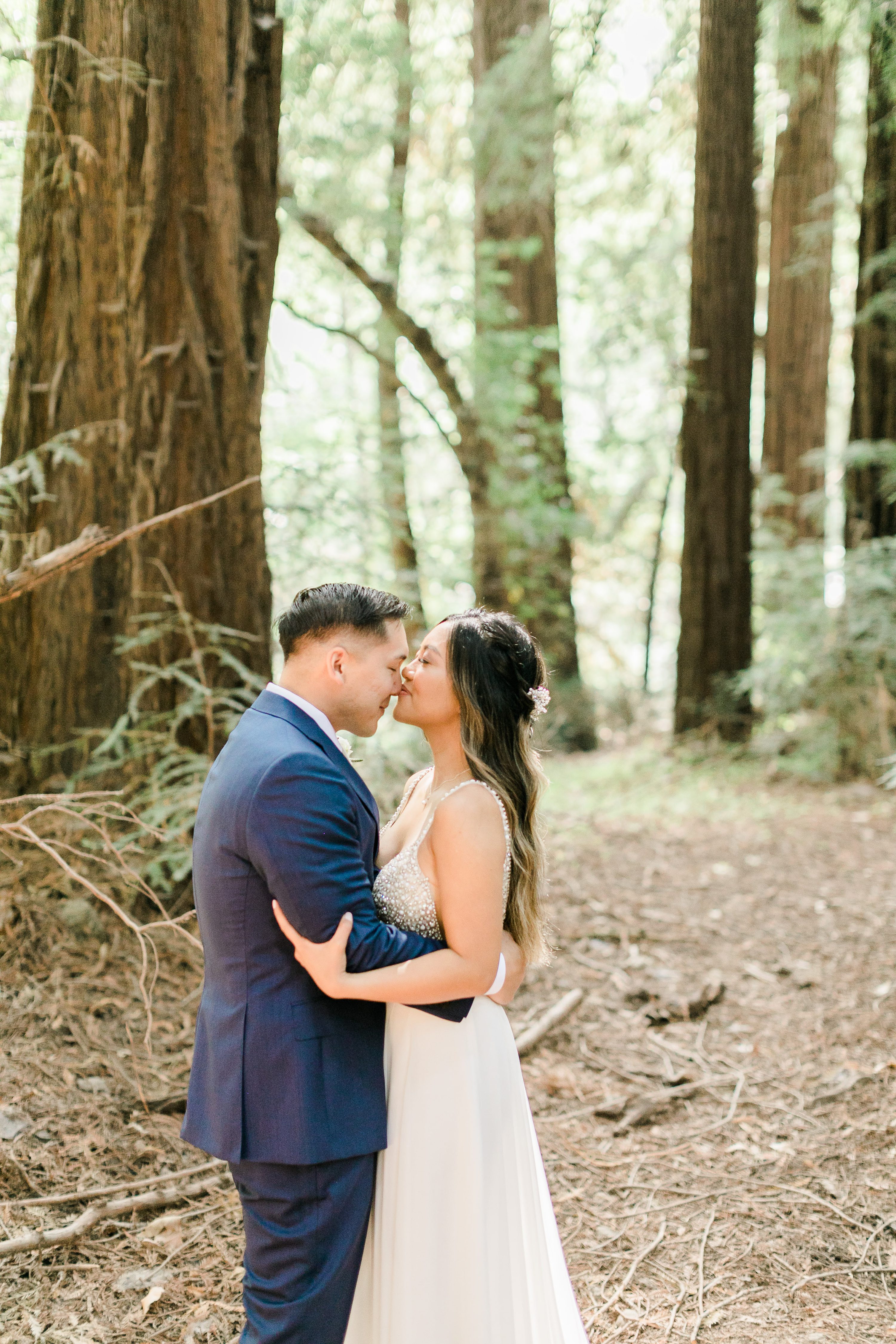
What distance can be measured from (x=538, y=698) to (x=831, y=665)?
6.57 m

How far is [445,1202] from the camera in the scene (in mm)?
2158

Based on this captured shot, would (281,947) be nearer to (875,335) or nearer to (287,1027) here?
(287,1027)

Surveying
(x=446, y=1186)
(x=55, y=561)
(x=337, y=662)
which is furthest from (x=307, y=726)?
(x=55, y=561)

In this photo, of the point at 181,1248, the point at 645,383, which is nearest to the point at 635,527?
the point at 645,383

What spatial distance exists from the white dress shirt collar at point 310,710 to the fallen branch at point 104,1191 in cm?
152

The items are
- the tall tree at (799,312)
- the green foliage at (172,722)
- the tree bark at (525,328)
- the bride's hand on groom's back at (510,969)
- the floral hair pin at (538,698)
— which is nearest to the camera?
the bride's hand on groom's back at (510,969)

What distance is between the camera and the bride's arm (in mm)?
1955

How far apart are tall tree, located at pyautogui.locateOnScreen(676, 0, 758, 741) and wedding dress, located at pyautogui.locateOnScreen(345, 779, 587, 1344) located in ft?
26.1

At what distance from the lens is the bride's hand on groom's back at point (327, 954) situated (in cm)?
192

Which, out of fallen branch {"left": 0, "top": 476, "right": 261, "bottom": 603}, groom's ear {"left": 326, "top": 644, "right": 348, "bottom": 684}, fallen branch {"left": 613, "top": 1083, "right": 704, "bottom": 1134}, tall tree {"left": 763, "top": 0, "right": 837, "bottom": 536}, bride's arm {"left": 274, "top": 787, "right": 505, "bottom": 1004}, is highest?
tall tree {"left": 763, "top": 0, "right": 837, "bottom": 536}

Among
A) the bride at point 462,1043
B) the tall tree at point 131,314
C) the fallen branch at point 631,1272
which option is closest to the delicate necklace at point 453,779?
the bride at point 462,1043

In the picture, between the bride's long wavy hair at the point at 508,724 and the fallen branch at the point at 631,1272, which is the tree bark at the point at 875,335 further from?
the bride's long wavy hair at the point at 508,724

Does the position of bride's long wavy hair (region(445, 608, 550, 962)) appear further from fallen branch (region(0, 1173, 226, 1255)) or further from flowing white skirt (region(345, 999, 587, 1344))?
fallen branch (region(0, 1173, 226, 1255))

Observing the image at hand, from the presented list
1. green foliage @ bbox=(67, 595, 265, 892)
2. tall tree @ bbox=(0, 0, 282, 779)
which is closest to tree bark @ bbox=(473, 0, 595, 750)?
tall tree @ bbox=(0, 0, 282, 779)
